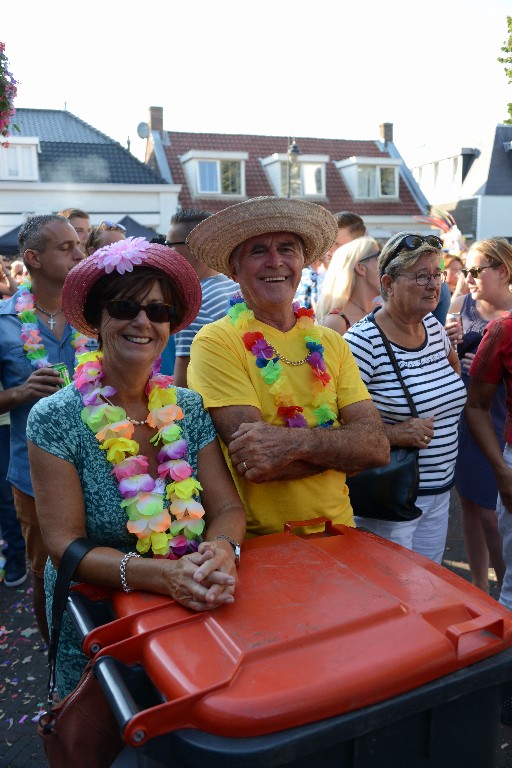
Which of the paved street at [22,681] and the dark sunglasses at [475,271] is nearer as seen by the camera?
the paved street at [22,681]

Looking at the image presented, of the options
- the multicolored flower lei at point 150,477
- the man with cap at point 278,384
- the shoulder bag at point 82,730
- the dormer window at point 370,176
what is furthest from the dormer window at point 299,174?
the shoulder bag at point 82,730

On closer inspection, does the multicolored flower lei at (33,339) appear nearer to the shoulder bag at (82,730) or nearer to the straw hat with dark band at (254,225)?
the straw hat with dark band at (254,225)

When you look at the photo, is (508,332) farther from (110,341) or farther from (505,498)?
(110,341)

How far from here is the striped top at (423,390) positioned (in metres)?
2.82

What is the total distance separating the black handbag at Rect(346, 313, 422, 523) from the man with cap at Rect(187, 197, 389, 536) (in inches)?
10.3

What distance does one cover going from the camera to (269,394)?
2252 mm

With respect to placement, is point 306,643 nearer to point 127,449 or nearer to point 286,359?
point 127,449

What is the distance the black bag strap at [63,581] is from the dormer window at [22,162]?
70.7ft

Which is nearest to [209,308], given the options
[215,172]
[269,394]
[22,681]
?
[269,394]

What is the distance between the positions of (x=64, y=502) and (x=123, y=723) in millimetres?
764

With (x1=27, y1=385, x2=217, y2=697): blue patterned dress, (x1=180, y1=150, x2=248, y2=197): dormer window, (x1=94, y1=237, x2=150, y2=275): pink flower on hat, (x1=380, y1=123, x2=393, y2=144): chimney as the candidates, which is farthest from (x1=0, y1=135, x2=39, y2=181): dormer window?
(x1=27, y1=385, x2=217, y2=697): blue patterned dress

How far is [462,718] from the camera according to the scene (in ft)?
4.66

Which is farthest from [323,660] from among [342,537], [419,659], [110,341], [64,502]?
[110,341]

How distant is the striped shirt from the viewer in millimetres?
3787
